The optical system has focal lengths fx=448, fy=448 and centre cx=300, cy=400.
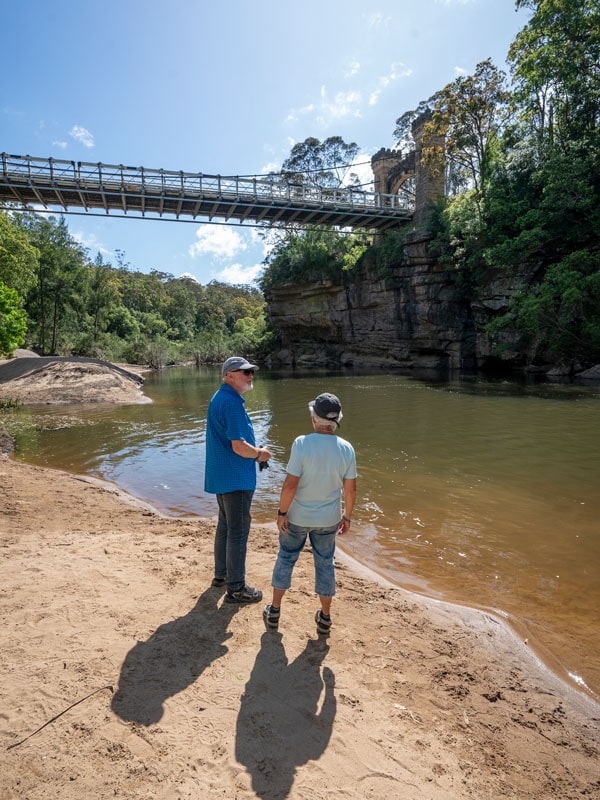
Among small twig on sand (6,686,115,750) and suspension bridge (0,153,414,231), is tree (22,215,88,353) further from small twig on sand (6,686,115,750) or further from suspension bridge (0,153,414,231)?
small twig on sand (6,686,115,750)

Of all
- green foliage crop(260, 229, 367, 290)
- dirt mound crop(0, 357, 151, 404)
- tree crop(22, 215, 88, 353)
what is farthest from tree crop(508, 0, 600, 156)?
tree crop(22, 215, 88, 353)

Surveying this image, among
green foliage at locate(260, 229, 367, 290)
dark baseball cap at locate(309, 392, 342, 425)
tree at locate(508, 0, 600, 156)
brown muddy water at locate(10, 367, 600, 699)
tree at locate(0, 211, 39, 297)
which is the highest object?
tree at locate(508, 0, 600, 156)

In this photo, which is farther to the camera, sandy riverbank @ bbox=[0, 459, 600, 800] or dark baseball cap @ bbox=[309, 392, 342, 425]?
dark baseball cap @ bbox=[309, 392, 342, 425]

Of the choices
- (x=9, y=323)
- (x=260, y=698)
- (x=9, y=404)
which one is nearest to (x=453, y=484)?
(x=260, y=698)

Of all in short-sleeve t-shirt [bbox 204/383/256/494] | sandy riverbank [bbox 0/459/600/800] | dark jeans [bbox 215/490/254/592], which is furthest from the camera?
dark jeans [bbox 215/490/254/592]

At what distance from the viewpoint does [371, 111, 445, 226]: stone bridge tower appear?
31656 mm

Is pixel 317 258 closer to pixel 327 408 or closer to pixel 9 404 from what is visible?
pixel 9 404

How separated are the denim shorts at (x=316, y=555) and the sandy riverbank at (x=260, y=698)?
300 millimetres

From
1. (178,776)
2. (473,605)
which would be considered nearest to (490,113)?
(473,605)

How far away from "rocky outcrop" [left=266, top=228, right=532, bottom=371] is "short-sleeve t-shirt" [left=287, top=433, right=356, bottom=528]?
2397cm

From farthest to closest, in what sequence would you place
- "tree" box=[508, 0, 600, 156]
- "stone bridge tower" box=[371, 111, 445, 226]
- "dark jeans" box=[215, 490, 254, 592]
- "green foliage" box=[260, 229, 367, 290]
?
"green foliage" box=[260, 229, 367, 290]
"stone bridge tower" box=[371, 111, 445, 226]
"tree" box=[508, 0, 600, 156]
"dark jeans" box=[215, 490, 254, 592]

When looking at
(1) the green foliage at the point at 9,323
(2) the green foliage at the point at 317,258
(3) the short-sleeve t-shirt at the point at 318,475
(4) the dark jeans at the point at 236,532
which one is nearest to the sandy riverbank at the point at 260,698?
(4) the dark jeans at the point at 236,532

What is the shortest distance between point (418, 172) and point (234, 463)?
35.9m

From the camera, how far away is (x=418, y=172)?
33.2 metres
